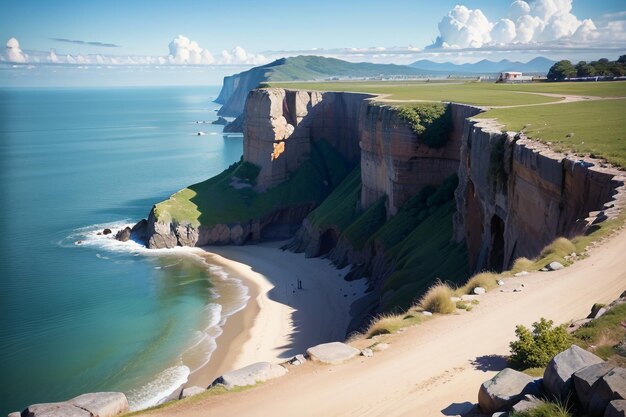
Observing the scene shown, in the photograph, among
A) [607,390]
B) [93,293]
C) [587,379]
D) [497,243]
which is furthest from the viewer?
[93,293]

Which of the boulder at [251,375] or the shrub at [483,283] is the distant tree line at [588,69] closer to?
the shrub at [483,283]

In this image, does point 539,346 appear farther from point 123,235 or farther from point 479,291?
point 123,235

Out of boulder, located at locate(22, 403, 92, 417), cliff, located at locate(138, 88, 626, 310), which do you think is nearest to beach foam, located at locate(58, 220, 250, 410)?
cliff, located at locate(138, 88, 626, 310)

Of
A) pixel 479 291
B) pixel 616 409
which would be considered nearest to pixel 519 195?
pixel 479 291

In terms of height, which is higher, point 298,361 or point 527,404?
point 527,404

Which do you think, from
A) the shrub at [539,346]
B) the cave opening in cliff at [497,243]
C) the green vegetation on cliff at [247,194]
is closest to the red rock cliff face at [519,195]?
the cave opening in cliff at [497,243]

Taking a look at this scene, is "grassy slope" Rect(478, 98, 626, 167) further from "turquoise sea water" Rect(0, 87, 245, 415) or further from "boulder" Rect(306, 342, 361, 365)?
"turquoise sea water" Rect(0, 87, 245, 415)

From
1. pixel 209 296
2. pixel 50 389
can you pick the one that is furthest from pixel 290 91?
pixel 50 389
